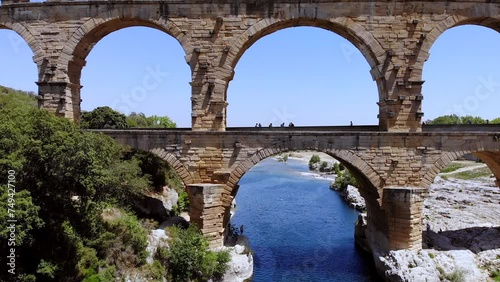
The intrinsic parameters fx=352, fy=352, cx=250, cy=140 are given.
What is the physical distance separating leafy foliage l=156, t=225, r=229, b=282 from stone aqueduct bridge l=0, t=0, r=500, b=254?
36.0 inches

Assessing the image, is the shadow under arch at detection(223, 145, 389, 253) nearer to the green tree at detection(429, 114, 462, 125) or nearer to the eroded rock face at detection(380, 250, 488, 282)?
the eroded rock face at detection(380, 250, 488, 282)

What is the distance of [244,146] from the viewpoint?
13.0 meters

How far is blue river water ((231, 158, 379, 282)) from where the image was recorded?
14461 mm

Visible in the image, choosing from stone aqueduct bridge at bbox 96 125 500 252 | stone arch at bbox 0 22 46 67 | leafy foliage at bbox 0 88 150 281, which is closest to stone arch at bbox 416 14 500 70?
stone aqueduct bridge at bbox 96 125 500 252

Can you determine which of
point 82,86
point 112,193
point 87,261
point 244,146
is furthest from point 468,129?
point 82,86

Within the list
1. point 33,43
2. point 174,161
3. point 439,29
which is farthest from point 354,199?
point 33,43

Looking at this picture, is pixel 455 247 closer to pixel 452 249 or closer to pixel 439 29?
pixel 452 249

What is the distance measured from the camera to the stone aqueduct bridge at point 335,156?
1279 centimetres

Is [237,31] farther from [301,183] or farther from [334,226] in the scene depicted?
[301,183]

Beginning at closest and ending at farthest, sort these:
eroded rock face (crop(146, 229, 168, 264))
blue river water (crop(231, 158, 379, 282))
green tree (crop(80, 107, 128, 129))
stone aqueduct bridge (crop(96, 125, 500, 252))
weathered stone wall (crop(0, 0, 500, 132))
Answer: eroded rock face (crop(146, 229, 168, 264)), stone aqueduct bridge (crop(96, 125, 500, 252)), weathered stone wall (crop(0, 0, 500, 132)), blue river water (crop(231, 158, 379, 282)), green tree (crop(80, 107, 128, 129))

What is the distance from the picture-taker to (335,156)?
42.7 ft

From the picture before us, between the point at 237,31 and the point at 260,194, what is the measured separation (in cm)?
2192

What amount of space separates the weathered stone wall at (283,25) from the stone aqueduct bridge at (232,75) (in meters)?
0.04

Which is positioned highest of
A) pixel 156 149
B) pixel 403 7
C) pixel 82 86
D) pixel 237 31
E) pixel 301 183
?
pixel 403 7
